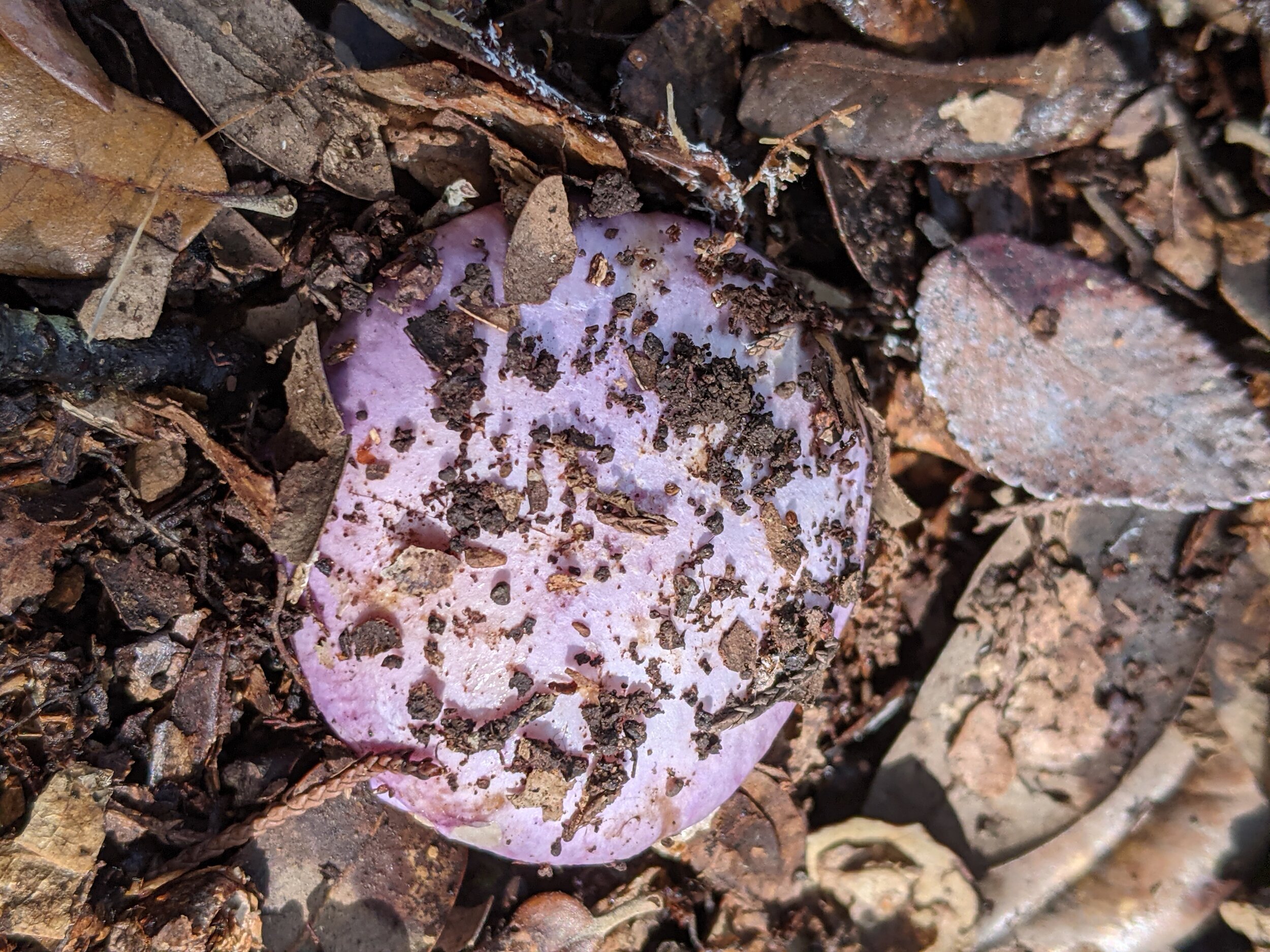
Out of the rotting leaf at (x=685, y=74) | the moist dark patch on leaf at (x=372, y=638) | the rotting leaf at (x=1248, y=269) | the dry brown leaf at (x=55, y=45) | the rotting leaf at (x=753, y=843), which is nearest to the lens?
the dry brown leaf at (x=55, y=45)

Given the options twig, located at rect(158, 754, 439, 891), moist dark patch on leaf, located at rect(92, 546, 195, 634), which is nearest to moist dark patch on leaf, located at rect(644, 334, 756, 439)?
twig, located at rect(158, 754, 439, 891)

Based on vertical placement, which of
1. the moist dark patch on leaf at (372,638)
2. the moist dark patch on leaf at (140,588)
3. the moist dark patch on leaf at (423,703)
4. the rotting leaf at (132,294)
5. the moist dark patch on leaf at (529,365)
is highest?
the moist dark patch on leaf at (529,365)

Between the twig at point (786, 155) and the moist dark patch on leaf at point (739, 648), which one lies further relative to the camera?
the twig at point (786, 155)

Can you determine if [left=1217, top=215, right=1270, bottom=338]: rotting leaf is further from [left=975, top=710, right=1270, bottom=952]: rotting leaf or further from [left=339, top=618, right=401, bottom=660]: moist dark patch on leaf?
[left=339, top=618, right=401, bottom=660]: moist dark patch on leaf

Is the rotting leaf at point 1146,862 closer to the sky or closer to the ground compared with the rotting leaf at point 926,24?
closer to the ground

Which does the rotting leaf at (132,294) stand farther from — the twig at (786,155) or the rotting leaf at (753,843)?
the rotting leaf at (753,843)

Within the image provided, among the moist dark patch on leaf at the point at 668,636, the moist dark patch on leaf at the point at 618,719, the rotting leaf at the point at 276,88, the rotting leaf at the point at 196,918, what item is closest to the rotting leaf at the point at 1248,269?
the moist dark patch on leaf at the point at 668,636

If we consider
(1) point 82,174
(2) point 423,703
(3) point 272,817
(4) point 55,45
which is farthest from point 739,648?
(4) point 55,45
